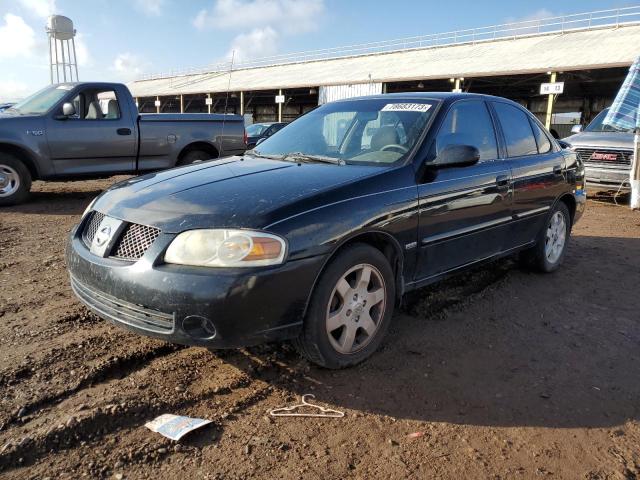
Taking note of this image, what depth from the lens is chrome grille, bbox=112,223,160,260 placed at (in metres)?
2.63

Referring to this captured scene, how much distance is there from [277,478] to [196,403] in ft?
2.29

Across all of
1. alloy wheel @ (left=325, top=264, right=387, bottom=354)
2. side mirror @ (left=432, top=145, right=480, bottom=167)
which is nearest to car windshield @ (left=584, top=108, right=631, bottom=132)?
side mirror @ (left=432, top=145, right=480, bottom=167)

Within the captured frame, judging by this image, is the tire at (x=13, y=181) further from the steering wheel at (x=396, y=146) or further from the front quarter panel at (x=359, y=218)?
the front quarter panel at (x=359, y=218)

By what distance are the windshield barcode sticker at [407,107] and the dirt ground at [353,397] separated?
60.5 inches

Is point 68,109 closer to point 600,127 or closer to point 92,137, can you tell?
point 92,137

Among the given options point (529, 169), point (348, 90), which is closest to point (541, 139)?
point (529, 169)

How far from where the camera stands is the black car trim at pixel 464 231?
3416mm

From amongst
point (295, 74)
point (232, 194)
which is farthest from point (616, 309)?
point (295, 74)

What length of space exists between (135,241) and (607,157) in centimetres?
945

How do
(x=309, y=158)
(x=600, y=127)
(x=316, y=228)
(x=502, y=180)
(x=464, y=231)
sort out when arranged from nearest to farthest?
(x=316, y=228)
(x=309, y=158)
(x=464, y=231)
(x=502, y=180)
(x=600, y=127)

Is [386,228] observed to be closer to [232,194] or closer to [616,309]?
[232,194]

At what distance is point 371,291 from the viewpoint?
3.05 meters

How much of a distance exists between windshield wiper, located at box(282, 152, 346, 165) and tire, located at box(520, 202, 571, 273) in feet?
8.15

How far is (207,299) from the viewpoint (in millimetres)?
2402
